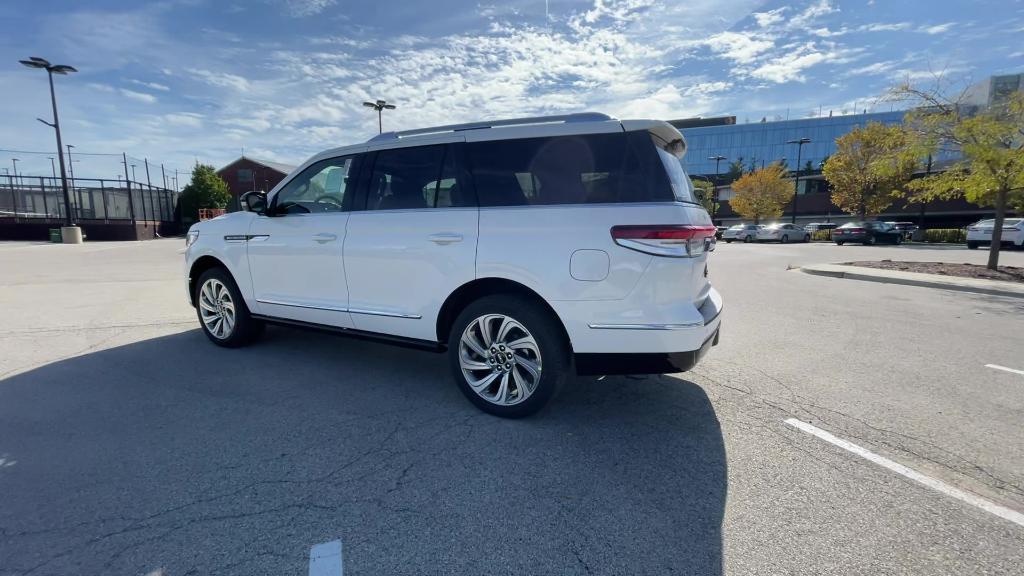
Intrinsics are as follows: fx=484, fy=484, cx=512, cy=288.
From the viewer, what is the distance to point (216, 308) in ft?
17.3

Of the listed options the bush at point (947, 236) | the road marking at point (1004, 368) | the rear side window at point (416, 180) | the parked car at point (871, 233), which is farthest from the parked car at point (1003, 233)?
the rear side window at point (416, 180)

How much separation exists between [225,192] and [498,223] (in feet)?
161

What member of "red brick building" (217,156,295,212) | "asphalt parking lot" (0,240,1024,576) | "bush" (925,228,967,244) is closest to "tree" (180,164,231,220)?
"red brick building" (217,156,295,212)

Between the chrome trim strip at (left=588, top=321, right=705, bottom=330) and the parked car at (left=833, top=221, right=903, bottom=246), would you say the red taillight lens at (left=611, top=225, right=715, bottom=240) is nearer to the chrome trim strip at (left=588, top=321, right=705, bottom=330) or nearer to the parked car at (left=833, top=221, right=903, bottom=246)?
the chrome trim strip at (left=588, top=321, right=705, bottom=330)

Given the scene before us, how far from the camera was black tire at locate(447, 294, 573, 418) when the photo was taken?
3.27 m

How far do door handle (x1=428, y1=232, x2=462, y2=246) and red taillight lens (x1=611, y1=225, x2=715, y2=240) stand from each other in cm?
117

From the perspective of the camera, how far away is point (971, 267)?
13602 millimetres

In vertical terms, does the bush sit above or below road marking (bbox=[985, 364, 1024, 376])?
above

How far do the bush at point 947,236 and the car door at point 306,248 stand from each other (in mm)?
40240

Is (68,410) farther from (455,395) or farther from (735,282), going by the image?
(735,282)

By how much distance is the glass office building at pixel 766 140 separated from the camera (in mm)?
80500

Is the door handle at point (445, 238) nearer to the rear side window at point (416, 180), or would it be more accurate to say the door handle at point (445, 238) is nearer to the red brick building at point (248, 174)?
the rear side window at point (416, 180)

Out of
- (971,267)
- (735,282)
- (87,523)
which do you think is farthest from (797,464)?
(971,267)

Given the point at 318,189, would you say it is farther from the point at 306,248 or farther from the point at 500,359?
the point at 500,359
